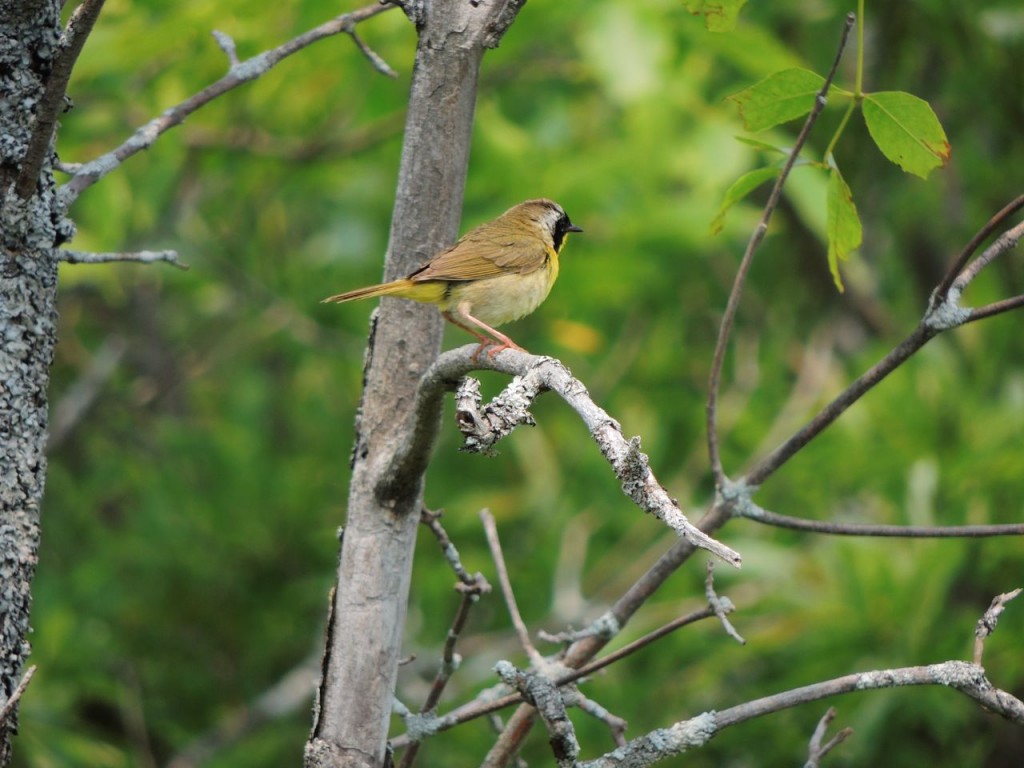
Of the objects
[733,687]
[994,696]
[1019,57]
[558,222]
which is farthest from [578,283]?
[994,696]

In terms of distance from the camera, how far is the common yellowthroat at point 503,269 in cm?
378

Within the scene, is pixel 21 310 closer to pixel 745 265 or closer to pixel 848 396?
pixel 745 265

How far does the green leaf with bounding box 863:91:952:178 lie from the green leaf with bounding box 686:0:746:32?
331mm

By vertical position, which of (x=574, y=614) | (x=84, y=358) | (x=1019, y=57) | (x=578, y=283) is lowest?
(x=574, y=614)

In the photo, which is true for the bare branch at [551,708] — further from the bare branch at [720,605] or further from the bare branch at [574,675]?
the bare branch at [720,605]

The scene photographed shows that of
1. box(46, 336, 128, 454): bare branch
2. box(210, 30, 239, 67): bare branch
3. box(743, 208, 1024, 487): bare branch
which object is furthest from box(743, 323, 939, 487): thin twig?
box(46, 336, 128, 454): bare branch

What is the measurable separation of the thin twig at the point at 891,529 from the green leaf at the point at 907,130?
0.68 meters

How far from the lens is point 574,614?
19.4ft

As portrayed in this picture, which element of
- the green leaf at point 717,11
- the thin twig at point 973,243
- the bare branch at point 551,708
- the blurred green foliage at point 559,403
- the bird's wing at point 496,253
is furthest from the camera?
the blurred green foliage at point 559,403

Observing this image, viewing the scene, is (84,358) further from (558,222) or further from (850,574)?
(850,574)

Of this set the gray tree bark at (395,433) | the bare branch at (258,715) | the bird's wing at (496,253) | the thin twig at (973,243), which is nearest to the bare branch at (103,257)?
the gray tree bark at (395,433)

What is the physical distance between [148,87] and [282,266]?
2651mm

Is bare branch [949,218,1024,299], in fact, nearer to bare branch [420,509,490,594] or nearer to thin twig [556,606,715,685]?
thin twig [556,606,715,685]

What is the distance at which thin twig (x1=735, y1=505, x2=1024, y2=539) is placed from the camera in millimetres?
2234
